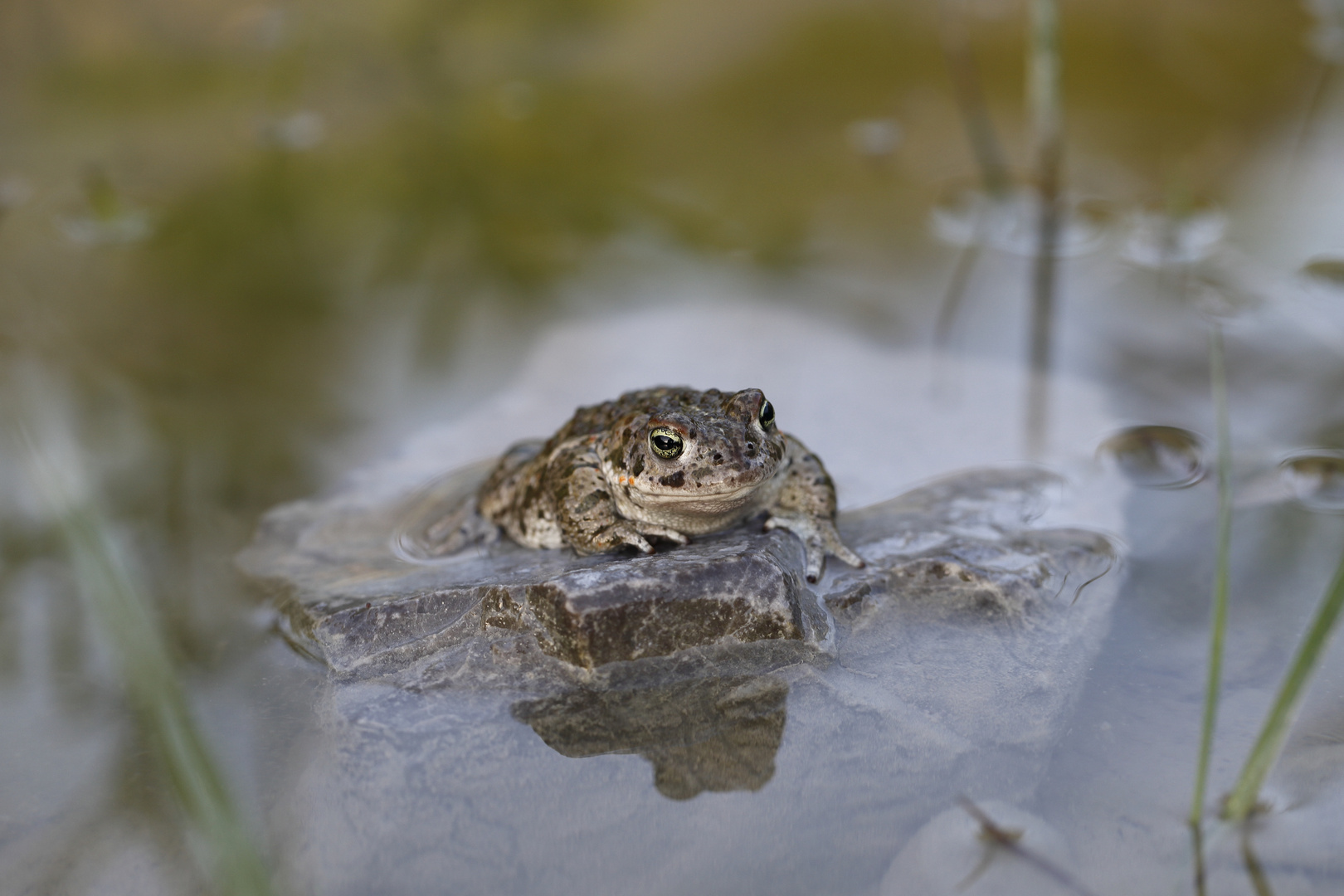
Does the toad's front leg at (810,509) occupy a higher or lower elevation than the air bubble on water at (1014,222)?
lower

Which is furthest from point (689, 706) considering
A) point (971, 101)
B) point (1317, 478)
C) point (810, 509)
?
point (971, 101)

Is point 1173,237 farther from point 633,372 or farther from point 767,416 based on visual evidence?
point 767,416

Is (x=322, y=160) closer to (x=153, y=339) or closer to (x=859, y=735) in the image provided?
(x=153, y=339)

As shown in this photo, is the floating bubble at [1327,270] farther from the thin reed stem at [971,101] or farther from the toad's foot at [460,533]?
the toad's foot at [460,533]

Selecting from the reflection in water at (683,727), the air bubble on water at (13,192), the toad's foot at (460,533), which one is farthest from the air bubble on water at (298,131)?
the reflection in water at (683,727)

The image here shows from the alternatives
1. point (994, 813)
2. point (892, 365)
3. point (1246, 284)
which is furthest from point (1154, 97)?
point (994, 813)
